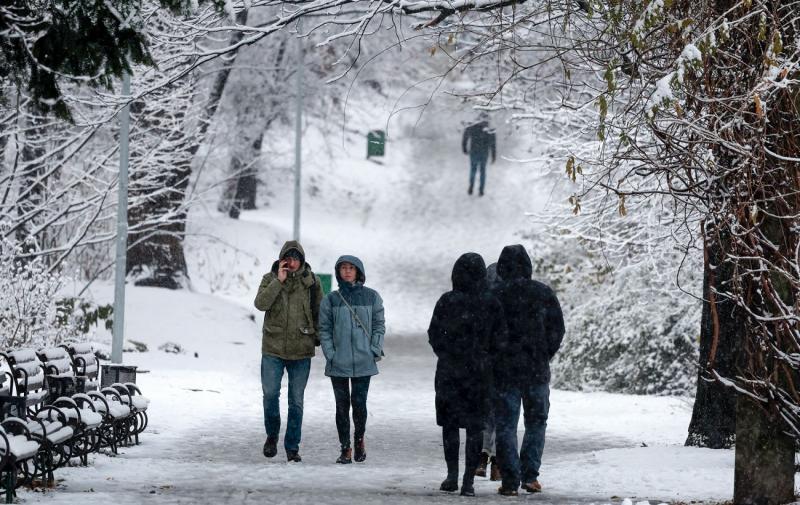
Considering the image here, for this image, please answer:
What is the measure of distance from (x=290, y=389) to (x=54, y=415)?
210 centimetres

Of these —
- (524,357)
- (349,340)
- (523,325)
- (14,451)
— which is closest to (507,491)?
(524,357)

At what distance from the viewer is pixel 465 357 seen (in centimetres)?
881

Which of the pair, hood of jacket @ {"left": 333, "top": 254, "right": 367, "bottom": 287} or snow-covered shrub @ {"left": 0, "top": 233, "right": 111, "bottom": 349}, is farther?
snow-covered shrub @ {"left": 0, "top": 233, "right": 111, "bottom": 349}

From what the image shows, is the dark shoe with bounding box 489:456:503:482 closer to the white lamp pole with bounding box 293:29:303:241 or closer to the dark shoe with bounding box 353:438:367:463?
the dark shoe with bounding box 353:438:367:463

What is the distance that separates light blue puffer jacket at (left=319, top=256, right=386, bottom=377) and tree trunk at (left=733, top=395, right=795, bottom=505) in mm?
3527

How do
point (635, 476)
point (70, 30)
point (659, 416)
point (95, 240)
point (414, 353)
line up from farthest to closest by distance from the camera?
point (414, 353) → point (95, 240) → point (659, 416) → point (635, 476) → point (70, 30)

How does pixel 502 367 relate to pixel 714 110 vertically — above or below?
below

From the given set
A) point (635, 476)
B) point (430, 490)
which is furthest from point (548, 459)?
point (430, 490)

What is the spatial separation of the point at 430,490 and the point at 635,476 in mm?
1882

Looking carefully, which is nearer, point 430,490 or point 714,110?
point 714,110

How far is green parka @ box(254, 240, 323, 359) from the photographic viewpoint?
1062 cm

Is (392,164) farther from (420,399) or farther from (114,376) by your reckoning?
(114,376)

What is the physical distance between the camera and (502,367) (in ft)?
29.7

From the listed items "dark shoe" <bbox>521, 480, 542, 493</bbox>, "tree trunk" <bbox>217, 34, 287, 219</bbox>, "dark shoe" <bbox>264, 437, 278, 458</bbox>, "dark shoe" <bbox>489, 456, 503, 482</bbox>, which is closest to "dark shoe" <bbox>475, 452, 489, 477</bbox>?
"dark shoe" <bbox>489, 456, 503, 482</bbox>
